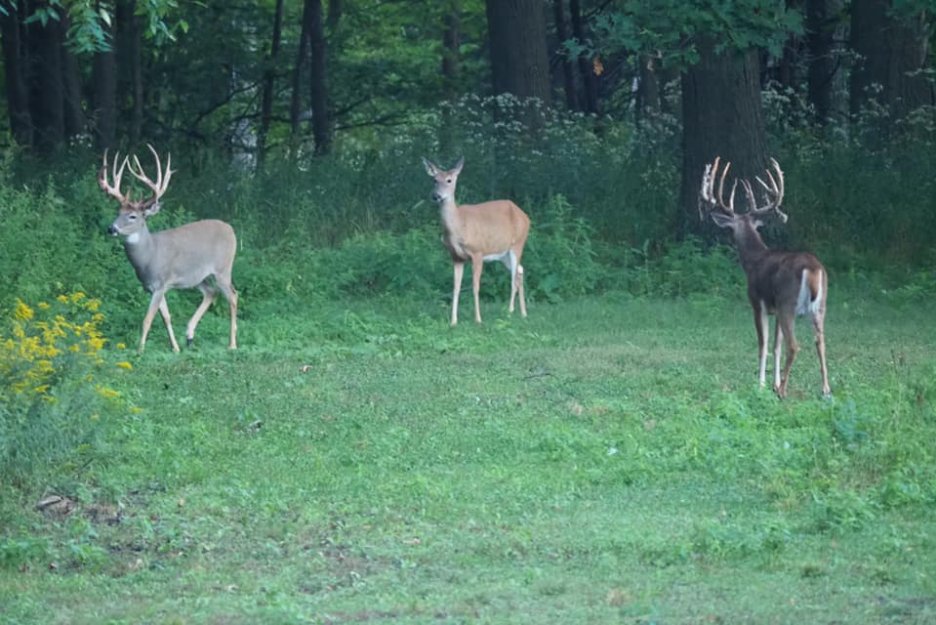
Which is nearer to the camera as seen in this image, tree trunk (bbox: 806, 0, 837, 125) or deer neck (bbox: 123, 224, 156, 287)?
deer neck (bbox: 123, 224, 156, 287)

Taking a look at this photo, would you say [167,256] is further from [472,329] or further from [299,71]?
[299,71]

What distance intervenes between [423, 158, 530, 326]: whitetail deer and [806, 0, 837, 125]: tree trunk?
8.38m

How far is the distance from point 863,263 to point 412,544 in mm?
Answer: 10985

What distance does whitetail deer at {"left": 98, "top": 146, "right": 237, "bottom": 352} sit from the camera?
14172mm

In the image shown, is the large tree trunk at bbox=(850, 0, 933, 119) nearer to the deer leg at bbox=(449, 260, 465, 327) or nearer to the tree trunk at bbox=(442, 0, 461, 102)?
the deer leg at bbox=(449, 260, 465, 327)

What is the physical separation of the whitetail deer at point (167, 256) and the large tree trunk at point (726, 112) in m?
5.79

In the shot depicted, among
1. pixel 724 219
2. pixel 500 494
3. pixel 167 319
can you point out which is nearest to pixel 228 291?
pixel 167 319

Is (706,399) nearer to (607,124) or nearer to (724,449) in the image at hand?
(724,449)

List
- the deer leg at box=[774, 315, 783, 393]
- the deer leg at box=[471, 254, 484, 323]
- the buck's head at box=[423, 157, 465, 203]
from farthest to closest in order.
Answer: the buck's head at box=[423, 157, 465, 203], the deer leg at box=[471, 254, 484, 323], the deer leg at box=[774, 315, 783, 393]

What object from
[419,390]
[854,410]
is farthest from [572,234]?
[854,410]

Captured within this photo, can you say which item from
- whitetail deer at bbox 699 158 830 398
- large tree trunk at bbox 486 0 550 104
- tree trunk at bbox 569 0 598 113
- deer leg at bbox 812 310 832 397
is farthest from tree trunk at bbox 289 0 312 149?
deer leg at bbox 812 310 832 397

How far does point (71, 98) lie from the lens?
21.8m

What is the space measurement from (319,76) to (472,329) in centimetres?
1072

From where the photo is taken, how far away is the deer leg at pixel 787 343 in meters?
10.6
